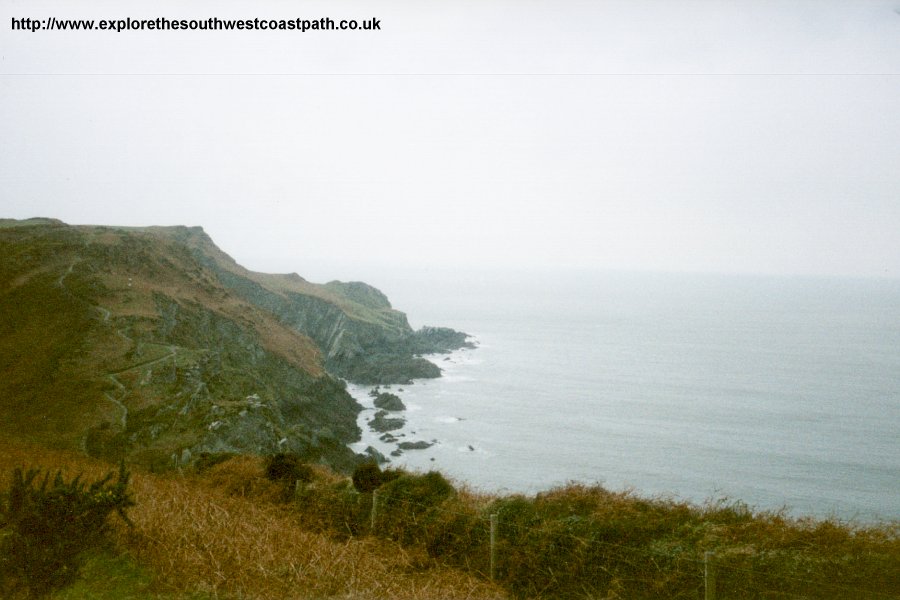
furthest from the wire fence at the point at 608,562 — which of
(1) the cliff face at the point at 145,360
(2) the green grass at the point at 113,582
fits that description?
(1) the cliff face at the point at 145,360

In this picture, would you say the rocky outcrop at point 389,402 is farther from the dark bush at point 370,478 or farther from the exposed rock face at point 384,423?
the dark bush at point 370,478

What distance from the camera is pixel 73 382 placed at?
31750mm

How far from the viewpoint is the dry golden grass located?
26.8 ft

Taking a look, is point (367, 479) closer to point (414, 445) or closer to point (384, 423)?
point (414, 445)

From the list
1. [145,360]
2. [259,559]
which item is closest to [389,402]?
[145,360]

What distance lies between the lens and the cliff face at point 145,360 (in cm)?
2859

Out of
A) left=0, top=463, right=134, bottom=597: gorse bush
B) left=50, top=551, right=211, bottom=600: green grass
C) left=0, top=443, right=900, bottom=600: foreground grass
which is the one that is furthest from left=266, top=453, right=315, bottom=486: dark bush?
left=0, top=463, right=134, bottom=597: gorse bush

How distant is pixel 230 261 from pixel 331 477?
280ft

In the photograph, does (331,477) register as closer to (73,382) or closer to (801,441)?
(73,382)

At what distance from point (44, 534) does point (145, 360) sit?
31255 mm

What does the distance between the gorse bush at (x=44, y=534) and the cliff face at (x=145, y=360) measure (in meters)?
20.3

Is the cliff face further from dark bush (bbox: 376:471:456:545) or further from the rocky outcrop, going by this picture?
dark bush (bbox: 376:471:456:545)

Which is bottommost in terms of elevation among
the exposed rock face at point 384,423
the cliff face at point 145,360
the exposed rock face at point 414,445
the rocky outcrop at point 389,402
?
the exposed rock face at point 414,445

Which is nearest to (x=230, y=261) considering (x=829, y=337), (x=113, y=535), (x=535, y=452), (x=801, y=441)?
(x=535, y=452)
